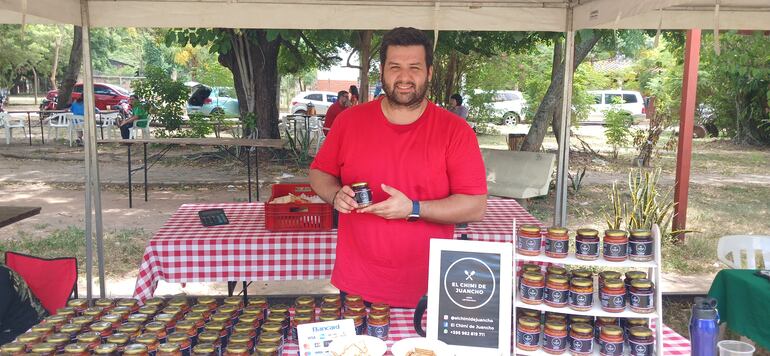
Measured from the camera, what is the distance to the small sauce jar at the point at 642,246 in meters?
2.05

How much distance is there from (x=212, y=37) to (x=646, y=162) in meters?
10.0

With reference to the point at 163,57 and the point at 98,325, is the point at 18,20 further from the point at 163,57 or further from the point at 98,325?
the point at 163,57

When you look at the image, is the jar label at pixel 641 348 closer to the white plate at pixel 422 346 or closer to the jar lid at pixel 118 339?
the white plate at pixel 422 346

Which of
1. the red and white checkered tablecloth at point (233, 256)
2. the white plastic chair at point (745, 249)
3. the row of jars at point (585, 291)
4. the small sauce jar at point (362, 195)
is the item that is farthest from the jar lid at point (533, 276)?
the white plastic chair at point (745, 249)

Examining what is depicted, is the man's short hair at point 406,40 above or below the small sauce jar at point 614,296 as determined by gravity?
above

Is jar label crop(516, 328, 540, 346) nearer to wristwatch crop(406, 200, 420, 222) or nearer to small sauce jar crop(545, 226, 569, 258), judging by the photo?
small sauce jar crop(545, 226, 569, 258)

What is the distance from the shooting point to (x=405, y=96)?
A: 249 cm

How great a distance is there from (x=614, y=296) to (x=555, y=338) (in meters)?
0.24

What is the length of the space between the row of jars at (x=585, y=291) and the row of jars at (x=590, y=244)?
0.22 ft

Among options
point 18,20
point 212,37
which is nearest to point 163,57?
point 212,37

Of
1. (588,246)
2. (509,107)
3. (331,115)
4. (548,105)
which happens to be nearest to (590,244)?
(588,246)

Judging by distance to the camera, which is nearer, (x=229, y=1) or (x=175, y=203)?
(x=229, y=1)

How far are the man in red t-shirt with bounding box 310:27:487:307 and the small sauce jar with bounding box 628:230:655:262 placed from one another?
0.66 meters

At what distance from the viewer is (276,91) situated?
1446 cm
